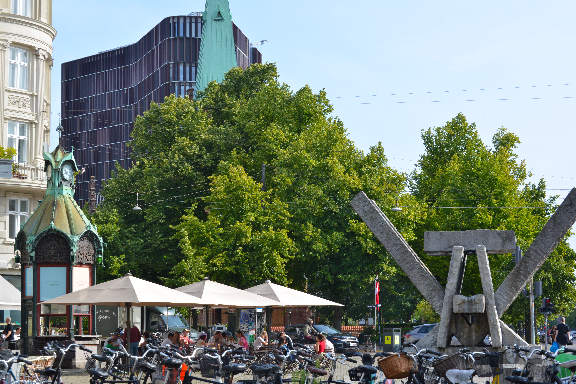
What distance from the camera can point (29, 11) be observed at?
48094 mm

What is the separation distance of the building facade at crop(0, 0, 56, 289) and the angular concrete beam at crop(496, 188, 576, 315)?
2687 cm

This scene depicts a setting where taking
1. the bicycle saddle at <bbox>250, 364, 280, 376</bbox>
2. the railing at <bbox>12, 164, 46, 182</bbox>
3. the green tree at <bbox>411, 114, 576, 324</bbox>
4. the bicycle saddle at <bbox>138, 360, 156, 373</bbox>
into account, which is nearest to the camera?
the bicycle saddle at <bbox>250, 364, 280, 376</bbox>

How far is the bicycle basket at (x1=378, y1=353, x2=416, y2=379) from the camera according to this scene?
Answer: 523 inches

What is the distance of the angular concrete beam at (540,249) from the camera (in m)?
24.6

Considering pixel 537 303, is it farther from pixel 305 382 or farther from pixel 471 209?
→ pixel 305 382

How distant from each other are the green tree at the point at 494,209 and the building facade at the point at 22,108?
19.7m

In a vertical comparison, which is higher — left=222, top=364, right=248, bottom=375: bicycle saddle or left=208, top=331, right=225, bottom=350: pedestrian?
left=222, top=364, right=248, bottom=375: bicycle saddle

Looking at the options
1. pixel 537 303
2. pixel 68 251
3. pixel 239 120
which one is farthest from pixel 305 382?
pixel 537 303

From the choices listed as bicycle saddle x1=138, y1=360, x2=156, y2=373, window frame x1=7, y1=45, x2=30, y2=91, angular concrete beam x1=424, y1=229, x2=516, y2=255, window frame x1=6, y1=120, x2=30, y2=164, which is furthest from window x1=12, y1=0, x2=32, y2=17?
bicycle saddle x1=138, y1=360, x2=156, y2=373

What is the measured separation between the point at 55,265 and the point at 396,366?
18125mm

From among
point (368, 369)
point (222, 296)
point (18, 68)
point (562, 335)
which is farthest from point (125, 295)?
point (18, 68)

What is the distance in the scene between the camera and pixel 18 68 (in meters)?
47.2

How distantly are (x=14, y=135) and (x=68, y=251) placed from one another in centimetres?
1856

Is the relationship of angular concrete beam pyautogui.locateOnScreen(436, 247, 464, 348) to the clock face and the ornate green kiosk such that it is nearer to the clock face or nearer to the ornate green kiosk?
the ornate green kiosk
